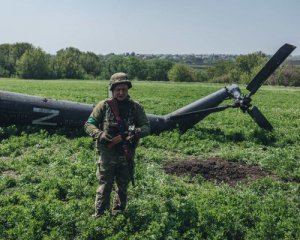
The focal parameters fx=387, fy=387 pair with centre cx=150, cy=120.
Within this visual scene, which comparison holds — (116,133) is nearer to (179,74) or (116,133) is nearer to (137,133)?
(137,133)

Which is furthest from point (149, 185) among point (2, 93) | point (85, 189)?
point (2, 93)

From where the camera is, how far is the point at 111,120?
297 inches

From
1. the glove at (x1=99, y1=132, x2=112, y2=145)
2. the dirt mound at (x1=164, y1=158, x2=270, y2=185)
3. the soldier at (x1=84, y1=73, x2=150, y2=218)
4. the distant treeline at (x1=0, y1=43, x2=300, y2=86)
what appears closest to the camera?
the glove at (x1=99, y1=132, x2=112, y2=145)

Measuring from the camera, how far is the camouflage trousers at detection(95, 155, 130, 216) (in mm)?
7735

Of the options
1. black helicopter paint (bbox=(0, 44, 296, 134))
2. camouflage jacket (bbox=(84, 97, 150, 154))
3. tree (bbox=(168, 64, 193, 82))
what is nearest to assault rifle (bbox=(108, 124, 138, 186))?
camouflage jacket (bbox=(84, 97, 150, 154))

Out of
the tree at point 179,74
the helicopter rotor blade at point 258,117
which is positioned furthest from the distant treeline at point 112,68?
the helicopter rotor blade at point 258,117

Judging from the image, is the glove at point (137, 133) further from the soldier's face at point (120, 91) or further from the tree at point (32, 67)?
the tree at point (32, 67)

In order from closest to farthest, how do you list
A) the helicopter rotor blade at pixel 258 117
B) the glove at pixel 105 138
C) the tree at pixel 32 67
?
the glove at pixel 105 138 < the helicopter rotor blade at pixel 258 117 < the tree at pixel 32 67

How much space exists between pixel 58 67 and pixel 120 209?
118m

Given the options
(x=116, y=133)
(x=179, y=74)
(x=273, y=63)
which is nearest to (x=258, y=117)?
(x=273, y=63)

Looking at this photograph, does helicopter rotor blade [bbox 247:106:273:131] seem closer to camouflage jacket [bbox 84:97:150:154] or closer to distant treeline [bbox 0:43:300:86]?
camouflage jacket [bbox 84:97:150:154]

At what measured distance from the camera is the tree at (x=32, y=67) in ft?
367

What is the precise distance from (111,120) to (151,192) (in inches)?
117

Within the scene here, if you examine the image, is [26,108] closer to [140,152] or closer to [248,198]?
[140,152]
